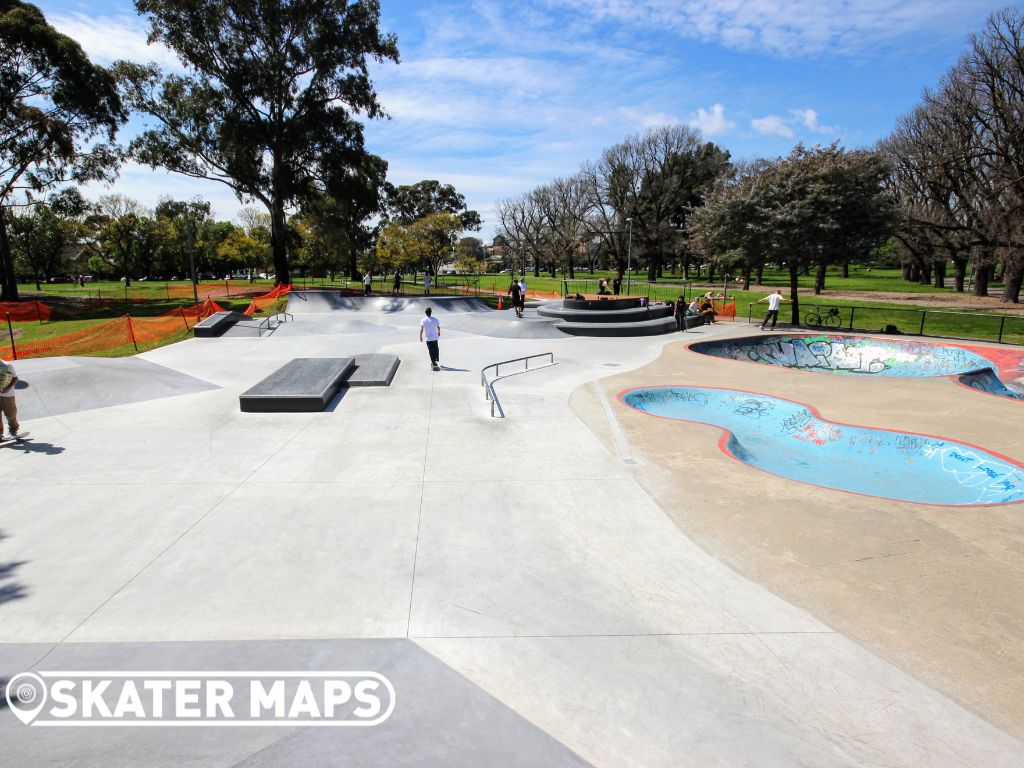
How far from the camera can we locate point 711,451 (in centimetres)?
875

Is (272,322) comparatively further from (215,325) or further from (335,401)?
(335,401)

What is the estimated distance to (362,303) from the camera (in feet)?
97.6

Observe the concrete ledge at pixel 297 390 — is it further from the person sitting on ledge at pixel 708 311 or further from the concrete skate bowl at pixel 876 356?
the person sitting on ledge at pixel 708 311

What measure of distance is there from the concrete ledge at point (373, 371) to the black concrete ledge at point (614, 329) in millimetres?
9268

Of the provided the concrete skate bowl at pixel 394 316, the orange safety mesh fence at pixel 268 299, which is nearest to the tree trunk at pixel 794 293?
the concrete skate bowl at pixel 394 316

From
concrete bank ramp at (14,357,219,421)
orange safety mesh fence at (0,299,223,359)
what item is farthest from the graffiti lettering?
orange safety mesh fence at (0,299,223,359)

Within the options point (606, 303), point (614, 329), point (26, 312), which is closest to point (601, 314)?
point (606, 303)

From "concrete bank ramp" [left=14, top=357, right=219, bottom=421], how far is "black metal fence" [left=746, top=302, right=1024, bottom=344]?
2701cm

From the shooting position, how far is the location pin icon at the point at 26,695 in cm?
347

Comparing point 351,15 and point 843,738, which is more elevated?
point 351,15

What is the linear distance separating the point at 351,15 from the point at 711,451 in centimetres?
3657

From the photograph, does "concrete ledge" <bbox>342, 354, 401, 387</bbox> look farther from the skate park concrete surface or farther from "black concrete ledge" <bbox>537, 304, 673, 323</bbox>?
"black concrete ledge" <bbox>537, 304, 673, 323</bbox>

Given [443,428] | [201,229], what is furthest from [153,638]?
[201,229]

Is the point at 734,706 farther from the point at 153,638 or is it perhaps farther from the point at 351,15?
the point at 351,15
